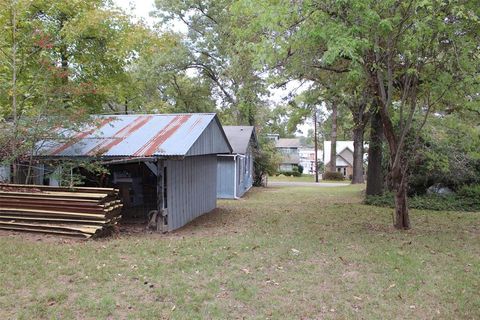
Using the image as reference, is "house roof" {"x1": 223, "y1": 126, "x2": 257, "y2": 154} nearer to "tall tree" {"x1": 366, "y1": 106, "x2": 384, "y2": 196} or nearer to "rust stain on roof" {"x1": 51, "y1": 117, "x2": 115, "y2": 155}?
"tall tree" {"x1": 366, "y1": 106, "x2": 384, "y2": 196}

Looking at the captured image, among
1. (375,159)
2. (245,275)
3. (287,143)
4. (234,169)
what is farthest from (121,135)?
(287,143)

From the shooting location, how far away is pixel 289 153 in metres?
68.2

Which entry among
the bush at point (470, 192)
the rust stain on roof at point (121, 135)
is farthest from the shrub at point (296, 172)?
the rust stain on roof at point (121, 135)

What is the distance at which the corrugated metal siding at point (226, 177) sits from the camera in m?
21.7

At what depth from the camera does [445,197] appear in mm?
17078

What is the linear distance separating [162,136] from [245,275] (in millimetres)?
5632

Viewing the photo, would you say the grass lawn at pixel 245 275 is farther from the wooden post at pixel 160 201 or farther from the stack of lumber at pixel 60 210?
the wooden post at pixel 160 201

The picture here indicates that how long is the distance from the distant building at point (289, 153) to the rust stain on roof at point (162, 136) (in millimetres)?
51663

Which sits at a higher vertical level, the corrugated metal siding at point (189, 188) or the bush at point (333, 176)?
the corrugated metal siding at point (189, 188)

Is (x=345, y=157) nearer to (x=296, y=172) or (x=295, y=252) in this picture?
(x=296, y=172)

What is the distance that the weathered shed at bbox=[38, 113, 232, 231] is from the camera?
33.7 ft

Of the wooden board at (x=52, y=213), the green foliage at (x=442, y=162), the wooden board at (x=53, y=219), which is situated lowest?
the wooden board at (x=53, y=219)

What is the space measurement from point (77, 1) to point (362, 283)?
13.9m

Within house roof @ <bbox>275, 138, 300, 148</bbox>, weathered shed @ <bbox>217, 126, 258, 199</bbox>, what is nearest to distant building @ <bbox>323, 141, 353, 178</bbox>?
house roof @ <bbox>275, 138, 300, 148</bbox>
